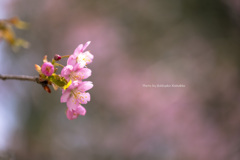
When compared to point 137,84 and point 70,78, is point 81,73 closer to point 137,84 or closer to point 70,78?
point 70,78

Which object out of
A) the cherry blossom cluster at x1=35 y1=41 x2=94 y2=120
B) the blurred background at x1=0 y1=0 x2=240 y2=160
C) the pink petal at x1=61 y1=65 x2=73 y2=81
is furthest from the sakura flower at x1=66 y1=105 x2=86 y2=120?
the blurred background at x1=0 y1=0 x2=240 y2=160

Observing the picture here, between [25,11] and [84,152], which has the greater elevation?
[25,11]

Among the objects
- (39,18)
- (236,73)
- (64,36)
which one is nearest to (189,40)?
(236,73)

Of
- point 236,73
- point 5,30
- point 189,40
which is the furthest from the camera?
point 189,40

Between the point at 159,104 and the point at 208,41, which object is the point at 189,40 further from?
the point at 159,104

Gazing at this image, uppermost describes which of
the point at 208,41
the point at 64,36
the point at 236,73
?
the point at 64,36

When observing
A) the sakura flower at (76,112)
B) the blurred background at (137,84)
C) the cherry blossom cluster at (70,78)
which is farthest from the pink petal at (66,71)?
the blurred background at (137,84)
